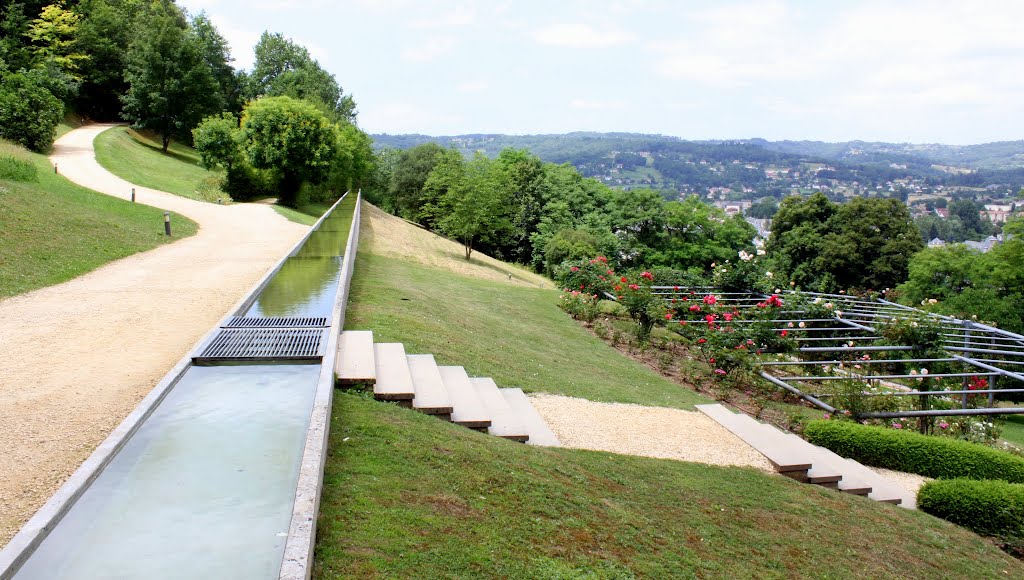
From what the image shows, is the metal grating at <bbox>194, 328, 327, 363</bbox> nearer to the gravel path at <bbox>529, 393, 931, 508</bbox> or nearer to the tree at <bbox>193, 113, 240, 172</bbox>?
the gravel path at <bbox>529, 393, 931, 508</bbox>

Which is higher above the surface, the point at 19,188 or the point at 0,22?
the point at 0,22

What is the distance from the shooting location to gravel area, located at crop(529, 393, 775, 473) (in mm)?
9750

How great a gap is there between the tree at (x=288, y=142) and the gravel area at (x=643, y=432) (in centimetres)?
2982

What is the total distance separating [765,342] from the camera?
16.2 meters

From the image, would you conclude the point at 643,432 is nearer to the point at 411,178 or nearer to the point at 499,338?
the point at 499,338

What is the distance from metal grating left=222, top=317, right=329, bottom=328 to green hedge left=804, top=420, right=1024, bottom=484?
9018 mm

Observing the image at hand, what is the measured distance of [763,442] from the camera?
421 inches

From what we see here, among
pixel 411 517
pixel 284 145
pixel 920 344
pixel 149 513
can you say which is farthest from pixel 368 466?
pixel 284 145

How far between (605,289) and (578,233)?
23204mm

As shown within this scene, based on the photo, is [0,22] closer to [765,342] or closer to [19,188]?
[19,188]

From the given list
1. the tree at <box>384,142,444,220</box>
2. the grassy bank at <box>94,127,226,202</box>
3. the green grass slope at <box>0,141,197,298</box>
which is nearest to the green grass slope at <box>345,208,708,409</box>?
the green grass slope at <box>0,141,197,298</box>

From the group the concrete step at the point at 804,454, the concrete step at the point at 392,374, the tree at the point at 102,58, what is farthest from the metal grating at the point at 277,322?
the tree at the point at 102,58

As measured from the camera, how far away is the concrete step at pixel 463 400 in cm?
880

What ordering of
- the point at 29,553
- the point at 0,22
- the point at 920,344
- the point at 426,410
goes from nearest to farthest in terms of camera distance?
the point at 29,553
the point at 426,410
the point at 920,344
the point at 0,22
